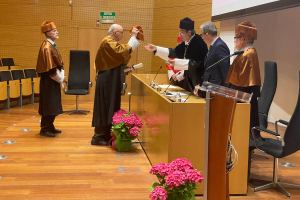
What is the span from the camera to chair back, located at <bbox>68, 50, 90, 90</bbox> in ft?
22.6

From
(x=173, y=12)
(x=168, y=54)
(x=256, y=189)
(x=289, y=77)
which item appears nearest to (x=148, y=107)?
(x=168, y=54)

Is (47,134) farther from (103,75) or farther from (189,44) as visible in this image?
(189,44)

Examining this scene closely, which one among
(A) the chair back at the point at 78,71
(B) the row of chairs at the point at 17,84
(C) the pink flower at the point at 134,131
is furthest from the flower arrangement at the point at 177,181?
(B) the row of chairs at the point at 17,84

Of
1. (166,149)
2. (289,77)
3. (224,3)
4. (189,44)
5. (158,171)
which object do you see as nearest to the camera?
(158,171)

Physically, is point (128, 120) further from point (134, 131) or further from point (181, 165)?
point (181, 165)

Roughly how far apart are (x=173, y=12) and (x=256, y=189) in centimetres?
613

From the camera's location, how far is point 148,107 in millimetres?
4098

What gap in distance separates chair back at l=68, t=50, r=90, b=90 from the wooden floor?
178 centimetres

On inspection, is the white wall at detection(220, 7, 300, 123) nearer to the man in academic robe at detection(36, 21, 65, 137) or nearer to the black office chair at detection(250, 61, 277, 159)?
the black office chair at detection(250, 61, 277, 159)

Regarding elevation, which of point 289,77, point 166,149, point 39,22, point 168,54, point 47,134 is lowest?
point 47,134

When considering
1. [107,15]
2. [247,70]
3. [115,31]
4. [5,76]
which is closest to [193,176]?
[247,70]

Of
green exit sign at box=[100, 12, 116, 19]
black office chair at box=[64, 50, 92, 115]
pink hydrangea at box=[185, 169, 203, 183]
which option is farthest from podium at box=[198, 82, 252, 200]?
green exit sign at box=[100, 12, 116, 19]

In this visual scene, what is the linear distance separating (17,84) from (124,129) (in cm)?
379

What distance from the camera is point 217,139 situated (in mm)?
1762
